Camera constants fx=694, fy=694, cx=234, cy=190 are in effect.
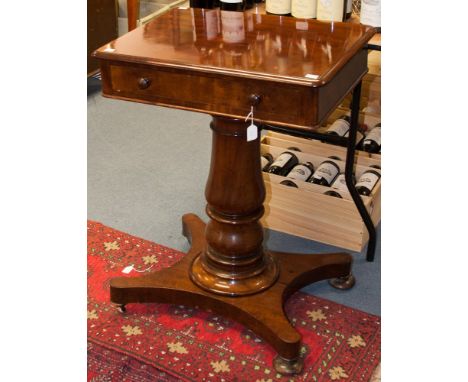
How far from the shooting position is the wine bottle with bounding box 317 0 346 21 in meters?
2.16

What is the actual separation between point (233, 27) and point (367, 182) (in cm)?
82

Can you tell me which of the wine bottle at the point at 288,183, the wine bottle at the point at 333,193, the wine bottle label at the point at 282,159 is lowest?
the wine bottle at the point at 333,193

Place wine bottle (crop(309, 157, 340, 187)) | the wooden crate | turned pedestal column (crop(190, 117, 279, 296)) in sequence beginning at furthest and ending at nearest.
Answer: wine bottle (crop(309, 157, 340, 187)), the wooden crate, turned pedestal column (crop(190, 117, 279, 296))

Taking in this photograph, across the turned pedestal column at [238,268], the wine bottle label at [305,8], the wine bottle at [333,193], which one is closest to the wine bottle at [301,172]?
the wine bottle at [333,193]

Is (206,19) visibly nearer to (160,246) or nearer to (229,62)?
(229,62)

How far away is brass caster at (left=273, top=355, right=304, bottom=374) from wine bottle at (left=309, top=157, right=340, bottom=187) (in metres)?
0.75

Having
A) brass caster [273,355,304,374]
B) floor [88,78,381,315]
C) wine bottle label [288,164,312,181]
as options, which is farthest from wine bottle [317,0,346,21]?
brass caster [273,355,304,374]

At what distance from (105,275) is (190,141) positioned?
40.4 inches

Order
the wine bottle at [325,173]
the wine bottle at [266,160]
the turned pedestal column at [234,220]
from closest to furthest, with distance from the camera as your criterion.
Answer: the turned pedestal column at [234,220], the wine bottle at [325,173], the wine bottle at [266,160]

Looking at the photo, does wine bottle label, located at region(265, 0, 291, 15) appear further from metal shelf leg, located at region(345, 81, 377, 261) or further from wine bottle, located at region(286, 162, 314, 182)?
wine bottle, located at region(286, 162, 314, 182)

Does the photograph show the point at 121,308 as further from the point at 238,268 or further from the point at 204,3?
the point at 204,3

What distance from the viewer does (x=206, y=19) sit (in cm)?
184

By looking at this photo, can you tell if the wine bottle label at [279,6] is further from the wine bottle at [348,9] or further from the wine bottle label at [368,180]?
the wine bottle label at [368,180]

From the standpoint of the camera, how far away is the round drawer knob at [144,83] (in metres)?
1.59
